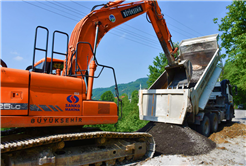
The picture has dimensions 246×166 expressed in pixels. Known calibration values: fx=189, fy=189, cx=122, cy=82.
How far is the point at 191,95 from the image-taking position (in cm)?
678

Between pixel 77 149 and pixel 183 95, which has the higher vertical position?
pixel 183 95

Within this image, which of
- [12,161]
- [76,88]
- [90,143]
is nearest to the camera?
[12,161]

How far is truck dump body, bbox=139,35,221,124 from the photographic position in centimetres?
681

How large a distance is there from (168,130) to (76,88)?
4.15m

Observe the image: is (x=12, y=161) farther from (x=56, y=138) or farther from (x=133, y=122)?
(x=133, y=122)

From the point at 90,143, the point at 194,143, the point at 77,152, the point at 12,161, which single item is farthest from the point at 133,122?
the point at 12,161

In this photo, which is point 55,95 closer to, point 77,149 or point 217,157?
point 77,149

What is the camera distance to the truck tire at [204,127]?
24.1 feet

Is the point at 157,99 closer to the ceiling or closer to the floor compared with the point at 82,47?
closer to the floor

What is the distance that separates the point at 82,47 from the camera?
4949 mm

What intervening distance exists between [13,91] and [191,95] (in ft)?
18.5

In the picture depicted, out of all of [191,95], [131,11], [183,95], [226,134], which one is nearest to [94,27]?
[131,11]

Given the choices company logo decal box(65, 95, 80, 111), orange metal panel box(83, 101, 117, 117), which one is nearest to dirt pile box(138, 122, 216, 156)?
orange metal panel box(83, 101, 117, 117)

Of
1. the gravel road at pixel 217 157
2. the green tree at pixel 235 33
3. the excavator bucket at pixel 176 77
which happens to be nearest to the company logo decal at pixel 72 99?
the gravel road at pixel 217 157
